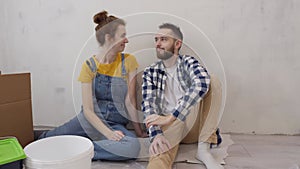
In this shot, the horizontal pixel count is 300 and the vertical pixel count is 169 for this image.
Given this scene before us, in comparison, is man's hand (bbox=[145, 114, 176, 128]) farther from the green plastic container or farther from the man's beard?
the green plastic container

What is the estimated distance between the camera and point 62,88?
59.3 inches

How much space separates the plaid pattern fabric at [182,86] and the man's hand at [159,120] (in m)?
0.02

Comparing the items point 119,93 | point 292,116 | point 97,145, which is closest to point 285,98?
point 292,116

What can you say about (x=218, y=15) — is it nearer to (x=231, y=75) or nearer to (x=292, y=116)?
(x=231, y=75)

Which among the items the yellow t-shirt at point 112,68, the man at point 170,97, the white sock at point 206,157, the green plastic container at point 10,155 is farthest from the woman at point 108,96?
the green plastic container at point 10,155

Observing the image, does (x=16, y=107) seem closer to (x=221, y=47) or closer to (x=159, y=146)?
(x=159, y=146)

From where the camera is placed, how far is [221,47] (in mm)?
1368

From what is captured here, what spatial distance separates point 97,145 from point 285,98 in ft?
3.41

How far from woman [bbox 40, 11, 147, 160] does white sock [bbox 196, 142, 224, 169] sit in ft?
0.90

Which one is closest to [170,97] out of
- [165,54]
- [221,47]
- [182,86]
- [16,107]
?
[182,86]

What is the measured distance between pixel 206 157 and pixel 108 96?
20.7 inches

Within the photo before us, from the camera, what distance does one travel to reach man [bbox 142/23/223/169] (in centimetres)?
101

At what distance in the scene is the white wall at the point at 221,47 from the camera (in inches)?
52.8

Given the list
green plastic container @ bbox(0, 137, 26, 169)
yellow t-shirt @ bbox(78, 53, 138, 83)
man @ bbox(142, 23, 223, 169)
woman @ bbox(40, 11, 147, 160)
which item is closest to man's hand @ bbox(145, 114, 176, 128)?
man @ bbox(142, 23, 223, 169)
